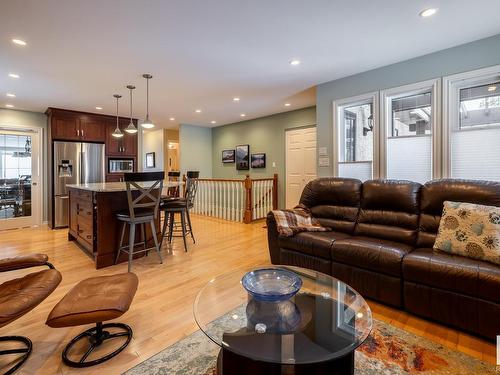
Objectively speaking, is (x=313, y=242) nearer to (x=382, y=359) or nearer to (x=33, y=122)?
(x=382, y=359)

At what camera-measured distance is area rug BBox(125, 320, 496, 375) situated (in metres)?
1.53

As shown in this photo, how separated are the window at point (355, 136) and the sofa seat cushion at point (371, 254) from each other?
5.06ft

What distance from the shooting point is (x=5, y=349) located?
1.71m

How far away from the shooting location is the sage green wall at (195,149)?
745 centimetres

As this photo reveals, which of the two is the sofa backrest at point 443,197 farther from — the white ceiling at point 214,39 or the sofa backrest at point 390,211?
the white ceiling at point 214,39

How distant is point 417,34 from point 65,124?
630cm

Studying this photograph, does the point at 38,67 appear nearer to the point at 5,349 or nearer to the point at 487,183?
the point at 5,349

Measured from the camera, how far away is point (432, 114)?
3.15 m

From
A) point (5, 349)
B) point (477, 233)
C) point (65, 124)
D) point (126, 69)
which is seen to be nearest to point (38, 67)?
point (126, 69)

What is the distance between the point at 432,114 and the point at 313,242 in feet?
7.20

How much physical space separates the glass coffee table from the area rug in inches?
14.3

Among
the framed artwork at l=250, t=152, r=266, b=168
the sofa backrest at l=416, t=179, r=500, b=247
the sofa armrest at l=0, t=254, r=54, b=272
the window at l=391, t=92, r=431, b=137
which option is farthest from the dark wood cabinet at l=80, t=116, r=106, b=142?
the sofa backrest at l=416, t=179, r=500, b=247

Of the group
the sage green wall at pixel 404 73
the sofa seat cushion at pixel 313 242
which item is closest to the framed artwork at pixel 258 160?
the sage green wall at pixel 404 73

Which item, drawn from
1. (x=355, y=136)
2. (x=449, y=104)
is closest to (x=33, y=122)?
(x=355, y=136)
